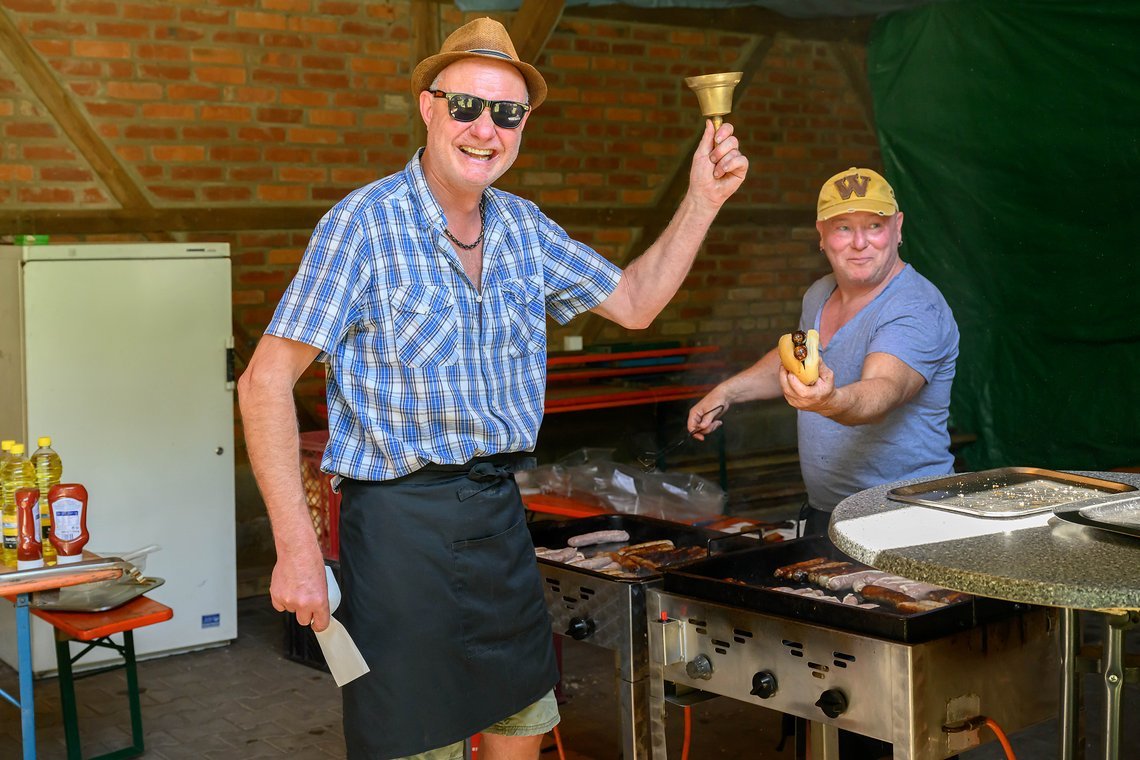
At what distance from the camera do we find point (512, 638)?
300cm

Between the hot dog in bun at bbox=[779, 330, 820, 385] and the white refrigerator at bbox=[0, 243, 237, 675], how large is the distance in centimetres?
340

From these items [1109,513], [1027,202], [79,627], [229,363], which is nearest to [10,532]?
[79,627]

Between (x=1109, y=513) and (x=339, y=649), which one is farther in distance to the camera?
(x=339, y=649)

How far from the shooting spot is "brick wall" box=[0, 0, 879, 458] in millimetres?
6441

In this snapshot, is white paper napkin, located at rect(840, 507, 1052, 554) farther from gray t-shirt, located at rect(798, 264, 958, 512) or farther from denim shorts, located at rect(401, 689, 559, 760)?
gray t-shirt, located at rect(798, 264, 958, 512)

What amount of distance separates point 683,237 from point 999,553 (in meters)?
1.22

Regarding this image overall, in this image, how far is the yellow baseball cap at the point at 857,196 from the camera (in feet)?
12.7

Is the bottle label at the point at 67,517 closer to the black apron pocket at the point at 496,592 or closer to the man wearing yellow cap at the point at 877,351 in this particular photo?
the black apron pocket at the point at 496,592

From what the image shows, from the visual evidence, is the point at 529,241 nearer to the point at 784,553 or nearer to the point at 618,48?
the point at 784,553

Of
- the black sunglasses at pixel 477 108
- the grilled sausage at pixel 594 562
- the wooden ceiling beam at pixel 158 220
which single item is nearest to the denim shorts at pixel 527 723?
the grilled sausage at pixel 594 562

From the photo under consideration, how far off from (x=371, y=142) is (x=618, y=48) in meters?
1.88

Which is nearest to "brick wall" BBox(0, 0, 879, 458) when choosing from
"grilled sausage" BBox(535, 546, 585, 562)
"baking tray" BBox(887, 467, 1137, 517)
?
"grilled sausage" BBox(535, 546, 585, 562)

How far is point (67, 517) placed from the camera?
436 centimetres

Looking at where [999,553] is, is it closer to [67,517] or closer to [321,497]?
[67,517]
